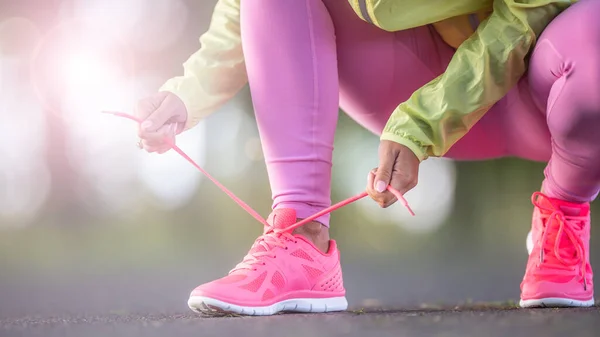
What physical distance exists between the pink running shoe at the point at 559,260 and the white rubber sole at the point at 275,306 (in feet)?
0.70

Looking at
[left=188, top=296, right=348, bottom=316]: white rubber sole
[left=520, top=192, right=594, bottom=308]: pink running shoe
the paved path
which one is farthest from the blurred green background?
the paved path

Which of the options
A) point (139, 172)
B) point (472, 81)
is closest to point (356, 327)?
point (472, 81)

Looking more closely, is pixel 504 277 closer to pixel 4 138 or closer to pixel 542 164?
pixel 542 164

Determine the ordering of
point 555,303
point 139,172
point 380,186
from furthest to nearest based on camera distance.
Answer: point 139,172 → point 555,303 → point 380,186

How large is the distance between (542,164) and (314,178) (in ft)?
6.74

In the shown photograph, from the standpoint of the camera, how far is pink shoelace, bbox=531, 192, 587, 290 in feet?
2.58

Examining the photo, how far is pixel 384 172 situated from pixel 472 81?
5.3 inches

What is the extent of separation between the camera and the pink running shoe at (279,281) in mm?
646

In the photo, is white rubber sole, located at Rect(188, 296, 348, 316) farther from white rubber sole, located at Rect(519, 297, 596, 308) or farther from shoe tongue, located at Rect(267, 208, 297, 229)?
white rubber sole, located at Rect(519, 297, 596, 308)

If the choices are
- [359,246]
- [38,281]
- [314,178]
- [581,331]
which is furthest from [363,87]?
[359,246]

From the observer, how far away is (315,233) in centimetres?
76

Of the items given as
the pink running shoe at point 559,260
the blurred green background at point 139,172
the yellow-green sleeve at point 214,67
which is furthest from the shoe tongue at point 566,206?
the blurred green background at point 139,172

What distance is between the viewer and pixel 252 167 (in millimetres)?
2607

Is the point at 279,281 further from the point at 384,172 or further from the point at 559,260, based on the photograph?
the point at 559,260
